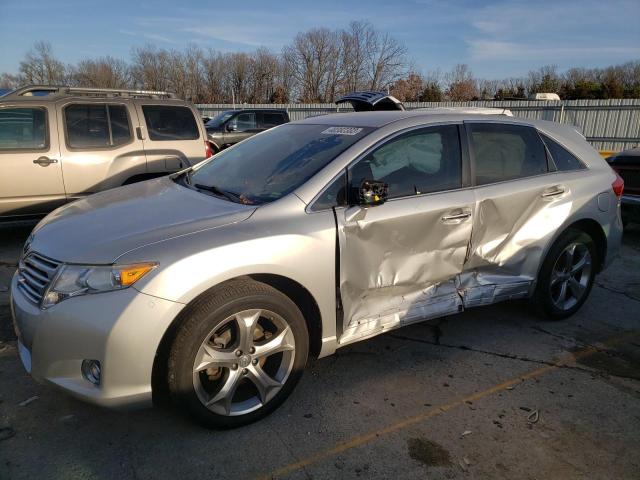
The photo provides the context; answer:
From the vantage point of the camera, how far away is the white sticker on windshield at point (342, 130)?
3239 millimetres

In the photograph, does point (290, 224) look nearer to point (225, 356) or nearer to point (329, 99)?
point (225, 356)

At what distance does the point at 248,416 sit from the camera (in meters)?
2.66

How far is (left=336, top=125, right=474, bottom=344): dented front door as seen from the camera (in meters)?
2.90

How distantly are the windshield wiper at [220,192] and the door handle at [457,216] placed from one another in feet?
4.49

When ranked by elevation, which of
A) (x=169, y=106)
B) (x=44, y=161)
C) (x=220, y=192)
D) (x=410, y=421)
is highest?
(x=169, y=106)

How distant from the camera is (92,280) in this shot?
2.30m

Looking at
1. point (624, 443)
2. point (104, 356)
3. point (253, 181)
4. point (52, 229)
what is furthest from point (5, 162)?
point (624, 443)

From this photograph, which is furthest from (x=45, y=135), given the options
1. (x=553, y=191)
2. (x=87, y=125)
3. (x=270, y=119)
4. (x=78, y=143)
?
(x=270, y=119)

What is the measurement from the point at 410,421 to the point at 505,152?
2.15 m

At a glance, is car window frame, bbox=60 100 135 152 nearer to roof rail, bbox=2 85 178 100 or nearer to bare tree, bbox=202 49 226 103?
roof rail, bbox=2 85 178 100

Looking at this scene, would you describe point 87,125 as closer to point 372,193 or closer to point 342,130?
point 342,130

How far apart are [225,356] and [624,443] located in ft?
7.23

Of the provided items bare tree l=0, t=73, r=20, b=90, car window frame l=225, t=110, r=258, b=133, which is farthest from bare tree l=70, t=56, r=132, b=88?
car window frame l=225, t=110, r=258, b=133

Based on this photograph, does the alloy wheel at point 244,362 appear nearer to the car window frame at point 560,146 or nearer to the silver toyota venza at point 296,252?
the silver toyota venza at point 296,252
